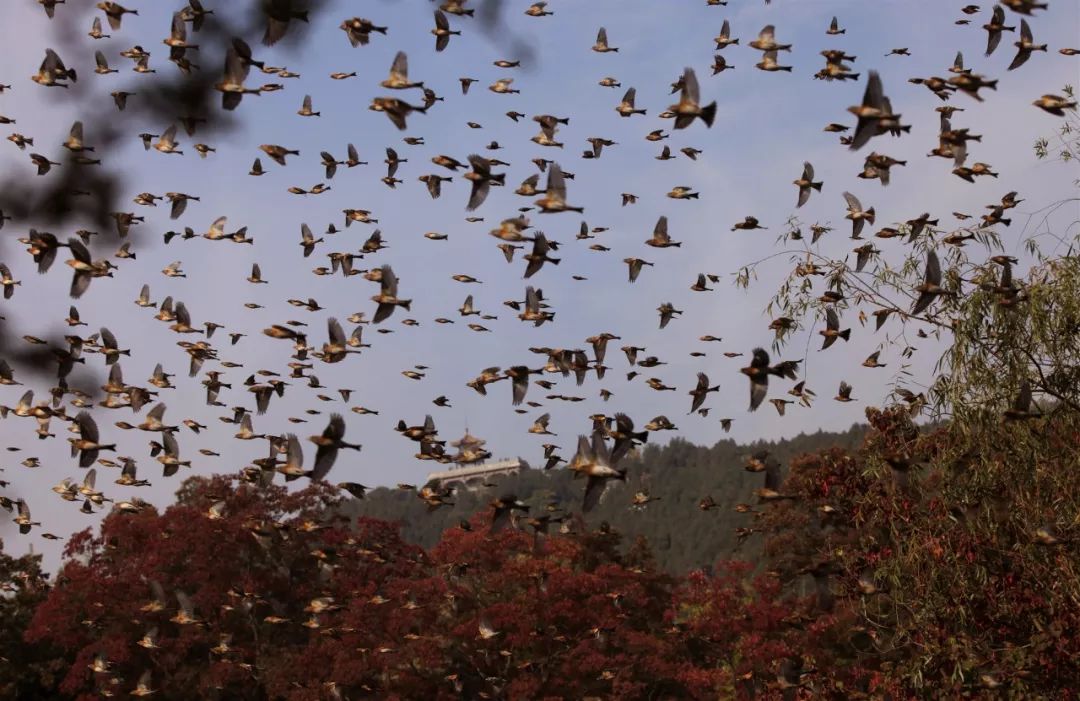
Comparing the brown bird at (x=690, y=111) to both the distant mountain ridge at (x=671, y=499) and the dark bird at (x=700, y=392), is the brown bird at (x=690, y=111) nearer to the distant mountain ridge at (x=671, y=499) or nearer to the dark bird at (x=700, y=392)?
the dark bird at (x=700, y=392)

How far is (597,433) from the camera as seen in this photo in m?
13.7

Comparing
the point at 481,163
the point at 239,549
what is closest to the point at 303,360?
the point at 481,163

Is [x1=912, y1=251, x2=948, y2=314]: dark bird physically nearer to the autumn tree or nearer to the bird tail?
the bird tail

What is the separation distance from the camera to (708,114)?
1255 cm

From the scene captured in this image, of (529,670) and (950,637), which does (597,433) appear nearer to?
(950,637)

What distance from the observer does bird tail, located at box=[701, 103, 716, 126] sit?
12.5 meters

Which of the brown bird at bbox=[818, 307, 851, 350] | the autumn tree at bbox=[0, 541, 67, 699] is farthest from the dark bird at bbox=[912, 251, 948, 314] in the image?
the autumn tree at bbox=[0, 541, 67, 699]

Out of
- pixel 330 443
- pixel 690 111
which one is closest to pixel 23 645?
pixel 330 443

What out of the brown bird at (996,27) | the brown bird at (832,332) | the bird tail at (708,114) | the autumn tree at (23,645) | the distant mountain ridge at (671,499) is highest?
the distant mountain ridge at (671,499)

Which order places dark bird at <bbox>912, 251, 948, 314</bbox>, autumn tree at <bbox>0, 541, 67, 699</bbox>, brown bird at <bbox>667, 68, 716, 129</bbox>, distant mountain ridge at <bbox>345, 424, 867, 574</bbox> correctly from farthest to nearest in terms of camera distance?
distant mountain ridge at <bbox>345, 424, 867, 574</bbox>
autumn tree at <bbox>0, 541, 67, 699</bbox>
dark bird at <bbox>912, 251, 948, 314</bbox>
brown bird at <bbox>667, 68, 716, 129</bbox>

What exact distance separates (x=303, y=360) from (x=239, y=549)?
576 inches

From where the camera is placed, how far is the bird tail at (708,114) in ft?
41.1

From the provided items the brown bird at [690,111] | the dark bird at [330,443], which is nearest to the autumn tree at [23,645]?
the dark bird at [330,443]

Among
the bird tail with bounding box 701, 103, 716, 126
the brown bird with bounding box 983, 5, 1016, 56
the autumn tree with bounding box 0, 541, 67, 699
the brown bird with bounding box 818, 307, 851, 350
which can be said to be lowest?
the autumn tree with bounding box 0, 541, 67, 699
